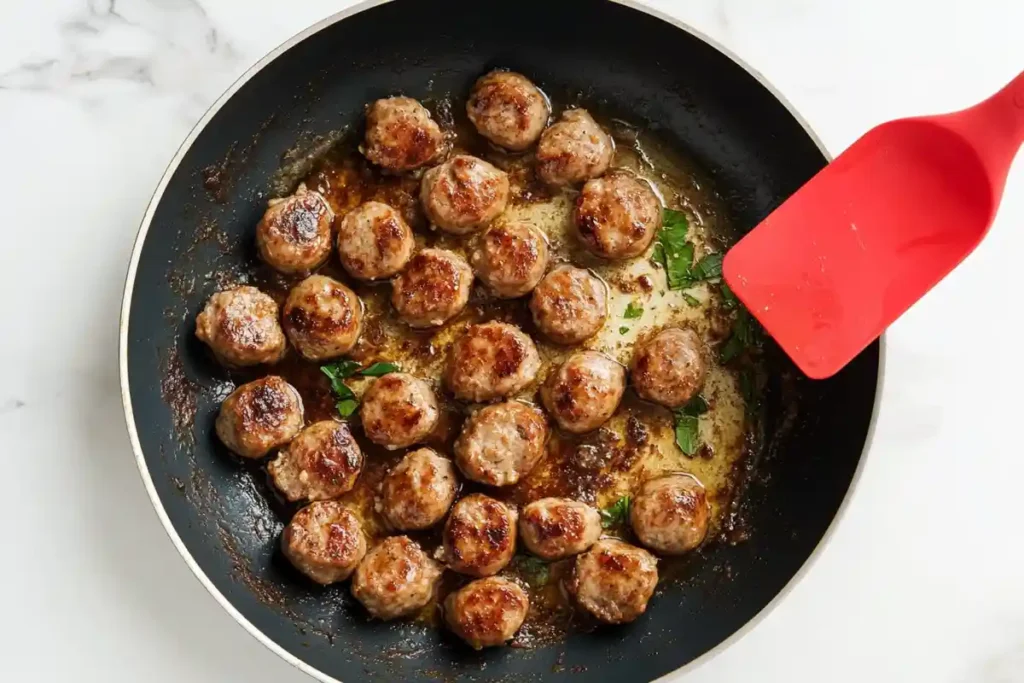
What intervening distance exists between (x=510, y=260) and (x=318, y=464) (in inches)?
34.9

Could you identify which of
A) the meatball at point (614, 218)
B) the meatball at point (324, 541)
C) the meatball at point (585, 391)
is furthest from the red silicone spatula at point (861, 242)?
the meatball at point (324, 541)

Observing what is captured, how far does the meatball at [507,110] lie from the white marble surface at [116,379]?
0.57m

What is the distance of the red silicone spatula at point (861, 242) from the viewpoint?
2.67m

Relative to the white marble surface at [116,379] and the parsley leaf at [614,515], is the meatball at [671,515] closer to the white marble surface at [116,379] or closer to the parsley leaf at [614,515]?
the parsley leaf at [614,515]

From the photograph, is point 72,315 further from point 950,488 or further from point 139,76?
point 950,488

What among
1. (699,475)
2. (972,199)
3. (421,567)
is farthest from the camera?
(699,475)

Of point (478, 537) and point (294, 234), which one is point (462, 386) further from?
point (294, 234)

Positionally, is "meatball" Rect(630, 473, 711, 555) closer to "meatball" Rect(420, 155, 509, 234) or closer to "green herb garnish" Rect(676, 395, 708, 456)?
"green herb garnish" Rect(676, 395, 708, 456)

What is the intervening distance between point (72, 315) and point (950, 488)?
9.81ft

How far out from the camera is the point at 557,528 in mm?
2941

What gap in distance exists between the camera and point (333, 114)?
10.6ft

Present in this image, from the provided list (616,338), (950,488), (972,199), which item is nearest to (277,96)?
(616,338)

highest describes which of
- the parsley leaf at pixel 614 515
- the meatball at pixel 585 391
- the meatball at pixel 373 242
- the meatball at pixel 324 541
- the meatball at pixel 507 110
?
the meatball at pixel 507 110

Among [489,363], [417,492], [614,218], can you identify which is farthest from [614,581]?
[614,218]
